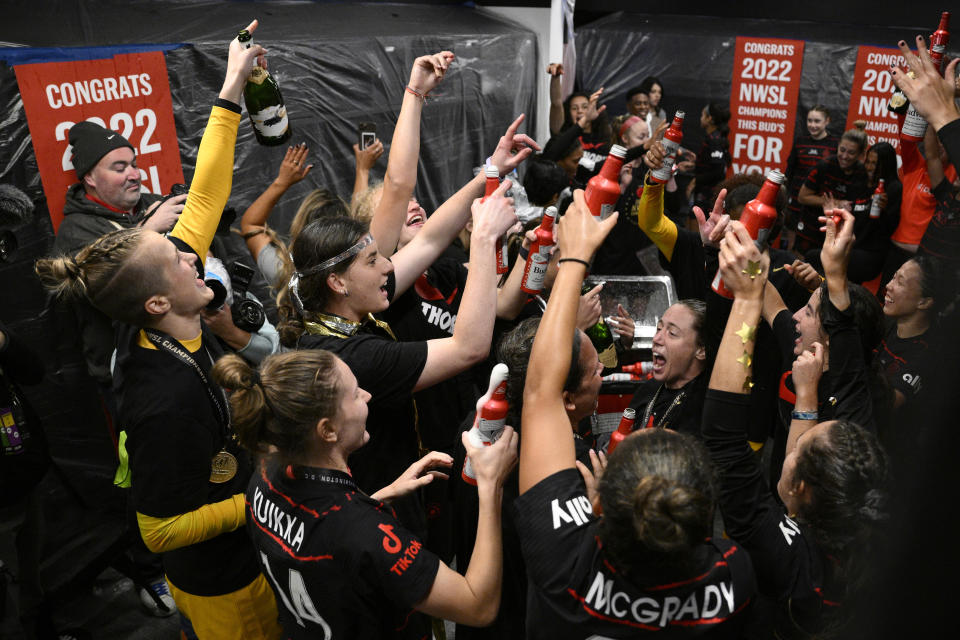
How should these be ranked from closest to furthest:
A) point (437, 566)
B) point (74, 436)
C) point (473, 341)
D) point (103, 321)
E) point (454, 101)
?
point (437, 566) → point (473, 341) → point (103, 321) → point (74, 436) → point (454, 101)

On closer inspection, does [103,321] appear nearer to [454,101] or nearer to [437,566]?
[437,566]

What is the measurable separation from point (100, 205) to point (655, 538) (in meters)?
3.19

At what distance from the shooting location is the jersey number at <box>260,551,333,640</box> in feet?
5.82

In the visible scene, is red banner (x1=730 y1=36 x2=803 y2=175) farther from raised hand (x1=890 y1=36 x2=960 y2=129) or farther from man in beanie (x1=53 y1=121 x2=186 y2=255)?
man in beanie (x1=53 y1=121 x2=186 y2=255)

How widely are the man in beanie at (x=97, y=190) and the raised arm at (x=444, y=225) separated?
1464 mm

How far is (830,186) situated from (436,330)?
4.98 metres

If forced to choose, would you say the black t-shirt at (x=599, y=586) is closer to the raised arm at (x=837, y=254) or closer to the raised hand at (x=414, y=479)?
the raised hand at (x=414, y=479)

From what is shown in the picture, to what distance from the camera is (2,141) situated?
3.55 m

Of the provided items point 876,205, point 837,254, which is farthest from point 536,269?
point 876,205

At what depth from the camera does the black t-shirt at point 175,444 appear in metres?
2.18

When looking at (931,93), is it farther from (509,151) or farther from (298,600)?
(298,600)

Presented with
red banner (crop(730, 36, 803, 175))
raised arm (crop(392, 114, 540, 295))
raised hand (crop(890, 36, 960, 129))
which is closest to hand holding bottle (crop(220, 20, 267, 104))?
raised arm (crop(392, 114, 540, 295))

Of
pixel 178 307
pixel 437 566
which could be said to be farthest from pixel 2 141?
pixel 437 566

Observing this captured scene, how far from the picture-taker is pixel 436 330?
9.96 ft
